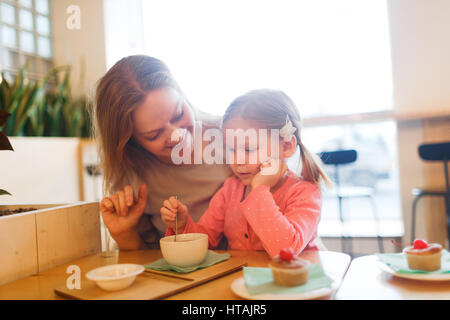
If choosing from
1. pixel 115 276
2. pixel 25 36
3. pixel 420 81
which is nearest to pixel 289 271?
pixel 115 276

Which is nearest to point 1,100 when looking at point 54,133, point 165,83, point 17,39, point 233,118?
point 54,133

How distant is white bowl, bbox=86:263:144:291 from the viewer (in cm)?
58

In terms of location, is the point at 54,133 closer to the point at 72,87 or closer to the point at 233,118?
the point at 72,87

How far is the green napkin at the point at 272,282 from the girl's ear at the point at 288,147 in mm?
428

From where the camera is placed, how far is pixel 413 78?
2359mm

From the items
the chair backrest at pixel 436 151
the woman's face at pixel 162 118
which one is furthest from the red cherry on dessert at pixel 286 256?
the chair backrest at pixel 436 151

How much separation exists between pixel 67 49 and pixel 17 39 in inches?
15.3

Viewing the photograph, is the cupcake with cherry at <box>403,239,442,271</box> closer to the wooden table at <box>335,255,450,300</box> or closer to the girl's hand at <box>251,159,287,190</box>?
the wooden table at <box>335,255,450,300</box>

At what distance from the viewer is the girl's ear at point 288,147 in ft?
3.30

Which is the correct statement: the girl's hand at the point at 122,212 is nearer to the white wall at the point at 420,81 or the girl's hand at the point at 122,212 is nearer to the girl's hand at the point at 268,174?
the girl's hand at the point at 268,174

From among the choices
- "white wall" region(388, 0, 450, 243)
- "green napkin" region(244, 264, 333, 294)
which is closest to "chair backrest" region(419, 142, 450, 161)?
"white wall" region(388, 0, 450, 243)

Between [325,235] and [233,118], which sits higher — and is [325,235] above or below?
below

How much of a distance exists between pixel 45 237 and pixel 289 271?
1.75 ft

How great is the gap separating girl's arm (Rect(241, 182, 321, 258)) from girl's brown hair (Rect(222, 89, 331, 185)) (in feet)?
0.26
